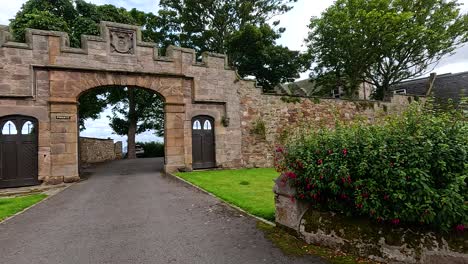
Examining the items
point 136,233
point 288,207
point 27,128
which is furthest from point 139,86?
point 288,207

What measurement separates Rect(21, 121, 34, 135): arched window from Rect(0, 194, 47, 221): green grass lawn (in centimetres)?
395

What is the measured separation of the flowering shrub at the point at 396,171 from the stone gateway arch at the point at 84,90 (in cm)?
1127

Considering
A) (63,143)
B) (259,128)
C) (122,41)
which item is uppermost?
(122,41)

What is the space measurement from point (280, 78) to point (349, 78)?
676 cm

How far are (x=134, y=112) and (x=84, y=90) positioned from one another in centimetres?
1690

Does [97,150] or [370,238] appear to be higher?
[97,150]

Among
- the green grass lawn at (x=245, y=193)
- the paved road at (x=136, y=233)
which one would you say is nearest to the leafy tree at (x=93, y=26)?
the green grass lawn at (x=245, y=193)

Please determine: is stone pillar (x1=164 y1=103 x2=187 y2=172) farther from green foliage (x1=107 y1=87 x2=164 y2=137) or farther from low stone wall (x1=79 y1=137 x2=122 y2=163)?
green foliage (x1=107 y1=87 x2=164 y2=137)

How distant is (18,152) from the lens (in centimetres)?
1229

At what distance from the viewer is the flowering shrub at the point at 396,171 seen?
3.57 meters

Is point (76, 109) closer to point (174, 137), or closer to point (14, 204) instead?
point (174, 137)

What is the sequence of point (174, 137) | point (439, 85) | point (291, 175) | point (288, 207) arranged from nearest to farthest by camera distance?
1. point (291, 175)
2. point (288, 207)
3. point (174, 137)
4. point (439, 85)

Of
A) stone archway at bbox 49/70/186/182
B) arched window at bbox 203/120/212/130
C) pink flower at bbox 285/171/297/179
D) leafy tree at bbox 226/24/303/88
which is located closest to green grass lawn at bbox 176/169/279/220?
pink flower at bbox 285/171/297/179

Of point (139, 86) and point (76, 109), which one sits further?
point (139, 86)
